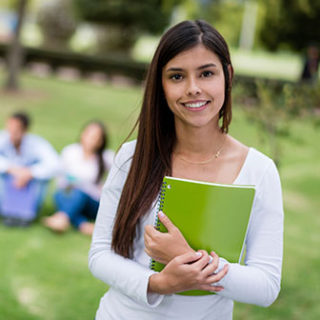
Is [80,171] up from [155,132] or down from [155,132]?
down

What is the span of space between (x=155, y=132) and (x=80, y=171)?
3.58 m

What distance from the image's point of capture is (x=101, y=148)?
4.96m

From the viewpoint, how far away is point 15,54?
11688 millimetres

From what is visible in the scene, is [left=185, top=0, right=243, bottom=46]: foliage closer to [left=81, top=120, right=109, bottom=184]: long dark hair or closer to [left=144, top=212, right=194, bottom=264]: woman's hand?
[left=81, top=120, right=109, bottom=184]: long dark hair

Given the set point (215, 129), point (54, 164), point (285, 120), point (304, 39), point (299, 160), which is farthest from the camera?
point (304, 39)

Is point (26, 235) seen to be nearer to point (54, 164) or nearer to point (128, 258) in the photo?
point (54, 164)

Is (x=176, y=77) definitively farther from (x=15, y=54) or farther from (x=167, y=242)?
(x=15, y=54)

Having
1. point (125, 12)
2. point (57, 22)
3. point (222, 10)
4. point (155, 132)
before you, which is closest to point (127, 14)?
point (125, 12)

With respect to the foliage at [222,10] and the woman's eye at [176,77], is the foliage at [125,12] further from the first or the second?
the woman's eye at [176,77]

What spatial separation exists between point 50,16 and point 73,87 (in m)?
6.04

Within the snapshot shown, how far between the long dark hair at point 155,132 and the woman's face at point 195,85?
0.07 ft

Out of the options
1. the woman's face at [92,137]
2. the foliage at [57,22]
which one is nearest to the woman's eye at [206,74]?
the woman's face at [92,137]

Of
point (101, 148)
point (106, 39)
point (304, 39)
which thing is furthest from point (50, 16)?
point (101, 148)

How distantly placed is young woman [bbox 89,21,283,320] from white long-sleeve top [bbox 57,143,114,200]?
3434 millimetres
